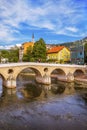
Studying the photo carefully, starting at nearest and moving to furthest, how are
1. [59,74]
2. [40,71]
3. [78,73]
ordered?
[40,71] < [59,74] < [78,73]

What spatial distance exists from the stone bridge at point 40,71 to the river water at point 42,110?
10.1ft

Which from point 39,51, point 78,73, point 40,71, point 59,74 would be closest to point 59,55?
point 39,51

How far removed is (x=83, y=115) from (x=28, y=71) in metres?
46.3

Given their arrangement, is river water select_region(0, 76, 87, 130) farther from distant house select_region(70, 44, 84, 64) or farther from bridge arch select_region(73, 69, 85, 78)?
distant house select_region(70, 44, 84, 64)

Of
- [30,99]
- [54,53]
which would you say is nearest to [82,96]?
[30,99]

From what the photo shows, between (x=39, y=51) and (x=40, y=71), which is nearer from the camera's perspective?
(x=40, y=71)

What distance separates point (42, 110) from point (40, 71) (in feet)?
73.5

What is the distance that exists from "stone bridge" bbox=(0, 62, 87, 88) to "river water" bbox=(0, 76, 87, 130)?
10.1 feet

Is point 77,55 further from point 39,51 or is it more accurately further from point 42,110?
point 42,110

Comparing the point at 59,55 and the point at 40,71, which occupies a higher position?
the point at 59,55

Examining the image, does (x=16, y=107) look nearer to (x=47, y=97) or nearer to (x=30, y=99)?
(x=30, y=99)

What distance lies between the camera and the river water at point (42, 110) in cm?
2328

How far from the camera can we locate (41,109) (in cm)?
2920

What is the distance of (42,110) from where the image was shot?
94.3 feet
